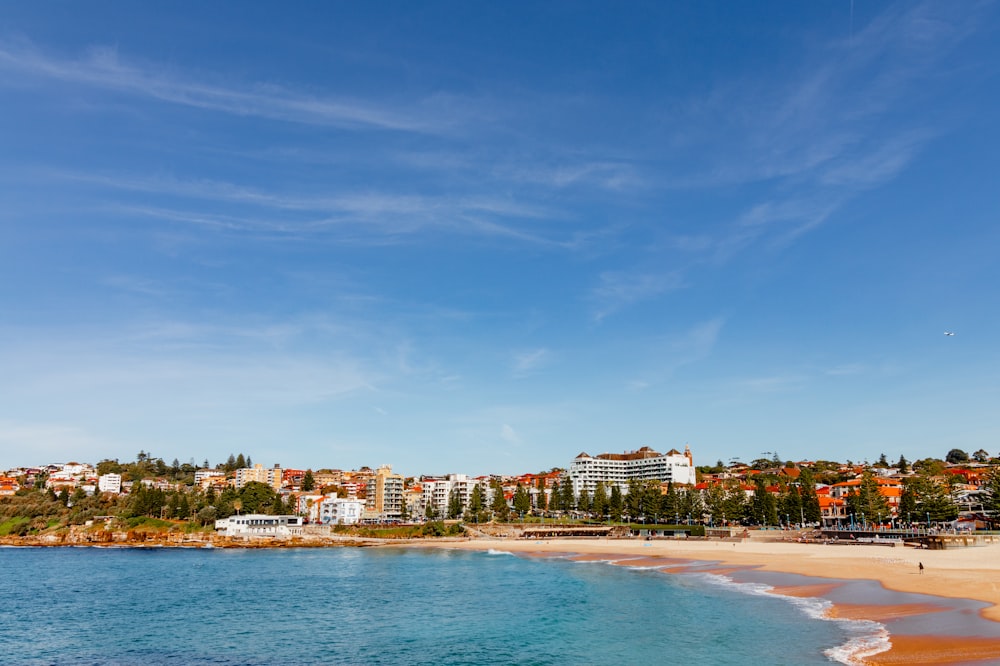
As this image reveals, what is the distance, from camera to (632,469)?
19400 centimetres

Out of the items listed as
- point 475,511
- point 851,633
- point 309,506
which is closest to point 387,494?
point 309,506

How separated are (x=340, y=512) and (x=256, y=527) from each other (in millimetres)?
25693

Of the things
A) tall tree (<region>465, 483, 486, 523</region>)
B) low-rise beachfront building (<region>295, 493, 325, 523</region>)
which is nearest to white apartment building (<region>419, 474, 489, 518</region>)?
tall tree (<region>465, 483, 486, 523</region>)

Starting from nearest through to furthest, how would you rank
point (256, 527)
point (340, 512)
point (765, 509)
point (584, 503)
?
1. point (765, 509)
2. point (256, 527)
3. point (584, 503)
4. point (340, 512)

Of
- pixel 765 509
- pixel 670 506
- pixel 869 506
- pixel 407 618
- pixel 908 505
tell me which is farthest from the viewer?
pixel 670 506

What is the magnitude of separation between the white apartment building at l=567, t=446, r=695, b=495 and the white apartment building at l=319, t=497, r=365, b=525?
59.0 metres

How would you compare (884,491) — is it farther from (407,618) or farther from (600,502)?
(407,618)

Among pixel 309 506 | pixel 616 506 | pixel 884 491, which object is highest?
pixel 884 491

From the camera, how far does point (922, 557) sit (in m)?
63.6

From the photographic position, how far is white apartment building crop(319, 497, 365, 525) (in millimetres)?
155000

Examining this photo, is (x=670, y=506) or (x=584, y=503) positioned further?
(x=584, y=503)

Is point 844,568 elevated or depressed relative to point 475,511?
depressed

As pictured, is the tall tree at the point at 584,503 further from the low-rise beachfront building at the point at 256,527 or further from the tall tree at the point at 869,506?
the low-rise beachfront building at the point at 256,527

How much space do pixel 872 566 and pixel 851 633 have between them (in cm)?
3297
